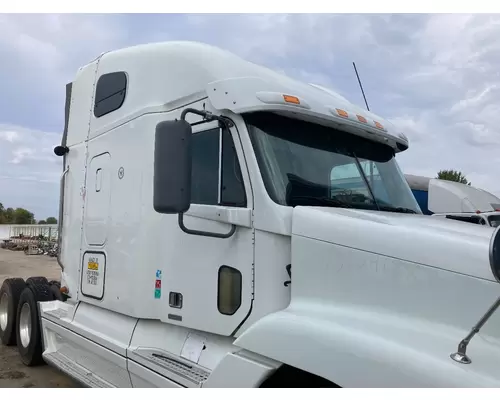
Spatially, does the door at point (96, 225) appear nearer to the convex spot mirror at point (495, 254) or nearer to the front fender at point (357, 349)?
the front fender at point (357, 349)

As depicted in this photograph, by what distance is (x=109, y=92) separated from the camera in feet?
15.8

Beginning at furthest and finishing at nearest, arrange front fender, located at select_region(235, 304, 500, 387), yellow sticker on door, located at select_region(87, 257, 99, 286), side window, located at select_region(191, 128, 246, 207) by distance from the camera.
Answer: yellow sticker on door, located at select_region(87, 257, 99, 286) < side window, located at select_region(191, 128, 246, 207) < front fender, located at select_region(235, 304, 500, 387)

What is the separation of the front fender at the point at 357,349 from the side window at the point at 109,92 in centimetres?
280

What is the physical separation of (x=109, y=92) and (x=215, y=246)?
2314mm

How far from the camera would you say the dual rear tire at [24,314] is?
5.81 m

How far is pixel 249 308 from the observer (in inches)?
122

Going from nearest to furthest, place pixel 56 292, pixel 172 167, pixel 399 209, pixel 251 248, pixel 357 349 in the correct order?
pixel 357 349, pixel 172 167, pixel 251 248, pixel 399 209, pixel 56 292

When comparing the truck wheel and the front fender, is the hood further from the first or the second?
the truck wheel

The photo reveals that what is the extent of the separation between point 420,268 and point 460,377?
57cm

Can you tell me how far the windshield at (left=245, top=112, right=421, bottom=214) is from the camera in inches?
125

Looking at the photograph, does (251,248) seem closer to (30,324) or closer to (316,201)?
(316,201)

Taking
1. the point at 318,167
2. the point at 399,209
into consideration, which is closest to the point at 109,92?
the point at 318,167

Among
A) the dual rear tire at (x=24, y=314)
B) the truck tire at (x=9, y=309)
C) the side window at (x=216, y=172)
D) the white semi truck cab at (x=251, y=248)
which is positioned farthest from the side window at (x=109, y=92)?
the truck tire at (x=9, y=309)

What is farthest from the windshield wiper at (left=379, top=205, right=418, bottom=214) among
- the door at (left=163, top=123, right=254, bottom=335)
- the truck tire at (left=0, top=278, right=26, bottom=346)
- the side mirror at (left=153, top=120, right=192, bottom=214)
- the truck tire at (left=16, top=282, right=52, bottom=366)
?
the truck tire at (left=0, top=278, right=26, bottom=346)
